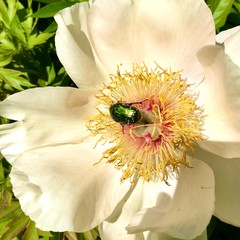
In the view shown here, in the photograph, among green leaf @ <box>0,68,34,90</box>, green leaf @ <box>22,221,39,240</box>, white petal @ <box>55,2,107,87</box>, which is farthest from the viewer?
green leaf @ <box>0,68,34,90</box>

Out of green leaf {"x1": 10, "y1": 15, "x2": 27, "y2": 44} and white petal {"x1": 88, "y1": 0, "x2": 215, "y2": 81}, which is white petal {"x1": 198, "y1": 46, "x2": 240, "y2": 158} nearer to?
white petal {"x1": 88, "y1": 0, "x2": 215, "y2": 81}

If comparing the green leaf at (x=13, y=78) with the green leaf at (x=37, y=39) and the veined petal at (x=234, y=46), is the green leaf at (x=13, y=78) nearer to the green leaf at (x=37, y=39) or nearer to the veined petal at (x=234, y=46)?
the green leaf at (x=37, y=39)

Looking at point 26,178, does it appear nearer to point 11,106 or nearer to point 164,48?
point 11,106

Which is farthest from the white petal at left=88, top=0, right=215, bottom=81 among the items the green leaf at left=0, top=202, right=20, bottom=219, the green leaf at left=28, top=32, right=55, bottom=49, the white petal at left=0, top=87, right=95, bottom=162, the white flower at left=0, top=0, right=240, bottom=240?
the green leaf at left=0, top=202, right=20, bottom=219

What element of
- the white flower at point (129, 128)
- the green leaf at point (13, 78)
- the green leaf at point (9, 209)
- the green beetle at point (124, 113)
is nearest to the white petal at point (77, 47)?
the white flower at point (129, 128)

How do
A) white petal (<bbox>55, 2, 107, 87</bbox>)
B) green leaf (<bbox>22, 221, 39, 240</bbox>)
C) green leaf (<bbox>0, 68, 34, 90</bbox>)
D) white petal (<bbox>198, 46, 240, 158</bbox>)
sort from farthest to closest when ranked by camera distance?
green leaf (<bbox>0, 68, 34, 90</bbox>), green leaf (<bbox>22, 221, 39, 240</bbox>), white petal (<bbox>55, 2, 107, 87</bbox>), white petal (<bbox>198, 46, 240, 158</bbox>)

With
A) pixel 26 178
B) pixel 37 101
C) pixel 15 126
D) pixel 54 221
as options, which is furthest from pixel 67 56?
pixel 54 221
